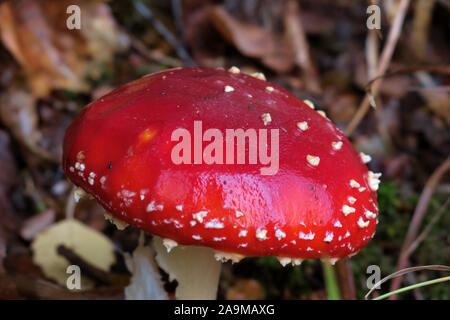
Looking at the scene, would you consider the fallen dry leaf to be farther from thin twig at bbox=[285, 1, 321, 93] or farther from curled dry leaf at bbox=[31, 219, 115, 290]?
thin twig at bbox=[285, 1, 321, 93]

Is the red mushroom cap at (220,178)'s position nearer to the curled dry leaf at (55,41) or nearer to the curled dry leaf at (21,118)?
the curled dry leaf at (21,118)

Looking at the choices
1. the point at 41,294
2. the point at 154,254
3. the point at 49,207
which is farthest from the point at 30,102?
the point at 154,254

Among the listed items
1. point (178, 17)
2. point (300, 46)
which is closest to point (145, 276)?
point (178, 17)

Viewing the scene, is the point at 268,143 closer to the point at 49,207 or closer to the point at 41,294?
the point at 41,294

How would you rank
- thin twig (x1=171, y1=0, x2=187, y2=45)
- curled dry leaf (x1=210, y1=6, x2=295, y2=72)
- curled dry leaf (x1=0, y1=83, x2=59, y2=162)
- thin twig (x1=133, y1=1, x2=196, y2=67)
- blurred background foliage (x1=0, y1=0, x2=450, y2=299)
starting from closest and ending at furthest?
blurred background foliage (x1=0, y1=0, x2=450, y2=299) < curled dry leaf (x1=0, y1=83, x2=59, y2=162) < thin twig (x1=133, y1=1, x2=196, y2=67) < curled dry leaf (x1=210, y1=6, x2=295, y2=72) < thin twig (x1=171, y1=0, x2=187, y2=45)

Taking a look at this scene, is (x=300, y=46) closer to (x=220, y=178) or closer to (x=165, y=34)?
(x=165, y=34)

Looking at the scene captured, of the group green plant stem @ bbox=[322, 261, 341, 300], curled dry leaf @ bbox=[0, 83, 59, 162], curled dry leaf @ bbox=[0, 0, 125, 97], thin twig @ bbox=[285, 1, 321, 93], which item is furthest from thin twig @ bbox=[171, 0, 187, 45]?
green plant stem @ bbox=[322, 261, 341, 300]
